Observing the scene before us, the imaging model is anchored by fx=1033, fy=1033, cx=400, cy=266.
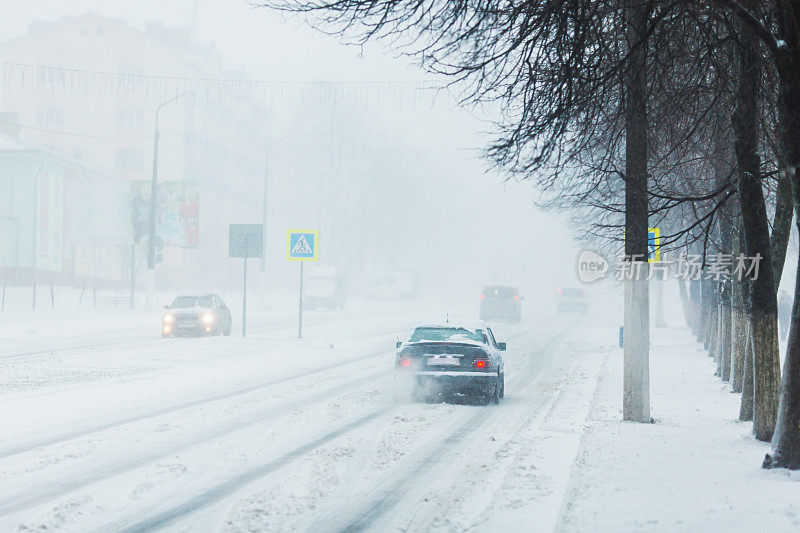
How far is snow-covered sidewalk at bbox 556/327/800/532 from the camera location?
7832 mm

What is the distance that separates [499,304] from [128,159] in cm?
4195

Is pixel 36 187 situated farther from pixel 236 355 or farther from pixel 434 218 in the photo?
pixel 434 218

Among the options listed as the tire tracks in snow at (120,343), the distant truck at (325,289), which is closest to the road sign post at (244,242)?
the tire tracks in snow at (120,343)

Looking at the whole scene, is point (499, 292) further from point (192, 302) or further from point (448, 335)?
point (448, 335)

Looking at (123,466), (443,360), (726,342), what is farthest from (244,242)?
(123,466)

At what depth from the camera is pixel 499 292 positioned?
177 feet

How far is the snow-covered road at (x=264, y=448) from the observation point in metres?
8.09

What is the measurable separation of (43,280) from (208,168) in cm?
3414

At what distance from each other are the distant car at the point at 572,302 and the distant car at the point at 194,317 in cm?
3818

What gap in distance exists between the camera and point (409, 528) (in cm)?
→ 767

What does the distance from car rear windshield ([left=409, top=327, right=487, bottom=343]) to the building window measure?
228 ft

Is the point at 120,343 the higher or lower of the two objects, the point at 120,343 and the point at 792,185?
the lower

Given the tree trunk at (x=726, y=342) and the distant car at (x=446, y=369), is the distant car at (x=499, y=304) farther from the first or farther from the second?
the distant car at (x=446, y=369)

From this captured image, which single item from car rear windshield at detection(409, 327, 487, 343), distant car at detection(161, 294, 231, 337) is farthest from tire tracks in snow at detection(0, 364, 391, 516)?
distant car at detection(161, 294, 231, 337)
